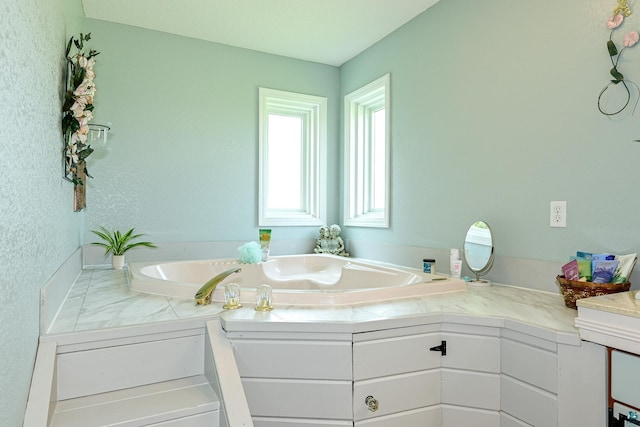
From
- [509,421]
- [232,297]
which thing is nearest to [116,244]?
[232,297]

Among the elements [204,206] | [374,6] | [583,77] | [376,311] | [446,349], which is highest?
[374,6]

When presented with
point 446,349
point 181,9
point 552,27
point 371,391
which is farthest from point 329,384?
point 181,9

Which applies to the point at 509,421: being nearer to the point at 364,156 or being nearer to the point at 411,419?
the point at 411,419

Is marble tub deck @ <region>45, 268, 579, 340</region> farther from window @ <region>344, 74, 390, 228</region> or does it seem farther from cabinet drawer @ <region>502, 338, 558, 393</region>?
window @ <region>344, 74, 390, 228</region>

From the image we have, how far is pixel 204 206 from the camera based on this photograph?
9.71 ft

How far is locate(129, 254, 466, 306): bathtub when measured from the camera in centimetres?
160

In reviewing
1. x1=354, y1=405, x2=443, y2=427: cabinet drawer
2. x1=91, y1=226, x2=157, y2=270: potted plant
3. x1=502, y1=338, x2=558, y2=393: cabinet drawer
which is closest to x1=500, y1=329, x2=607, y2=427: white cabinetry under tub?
x1=502, y1=338, x2=558, y2=393: cabinet drawer

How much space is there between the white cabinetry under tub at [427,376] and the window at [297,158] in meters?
1.94

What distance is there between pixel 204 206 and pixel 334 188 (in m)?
1.09

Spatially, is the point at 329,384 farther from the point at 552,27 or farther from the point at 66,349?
the point at 552,27

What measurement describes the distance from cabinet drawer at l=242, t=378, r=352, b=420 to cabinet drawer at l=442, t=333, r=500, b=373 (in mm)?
395

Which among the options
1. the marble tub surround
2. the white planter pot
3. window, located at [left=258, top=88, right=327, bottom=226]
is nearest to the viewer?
the marble tub surround

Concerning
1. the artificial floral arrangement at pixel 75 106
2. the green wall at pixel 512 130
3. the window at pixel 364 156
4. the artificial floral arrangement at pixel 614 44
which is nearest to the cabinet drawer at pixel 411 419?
the green wall at pixel 512 130

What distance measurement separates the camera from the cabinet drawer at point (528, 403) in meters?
1.21
